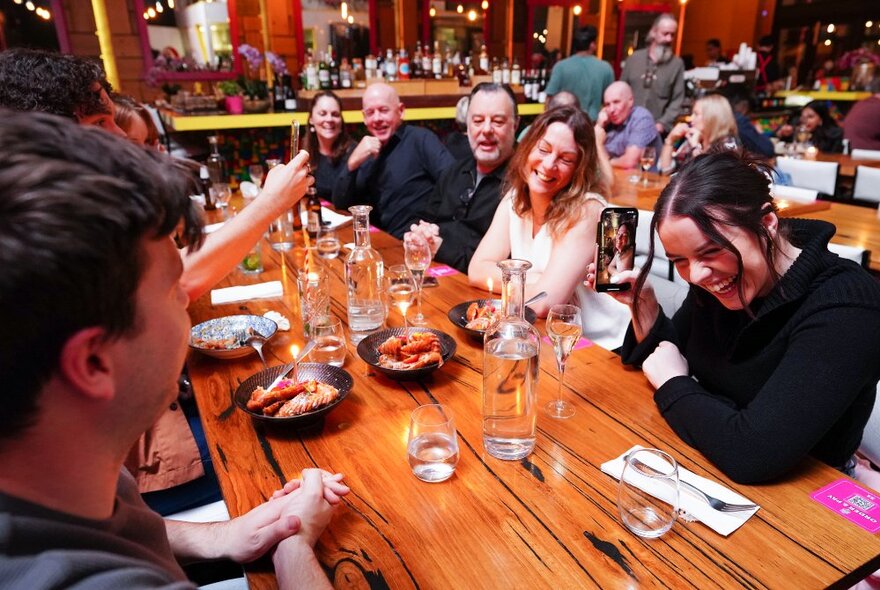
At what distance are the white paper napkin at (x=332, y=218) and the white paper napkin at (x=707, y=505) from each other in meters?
2.34

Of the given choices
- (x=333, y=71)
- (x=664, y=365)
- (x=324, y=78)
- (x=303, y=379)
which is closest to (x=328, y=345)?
(x=303, y=379)

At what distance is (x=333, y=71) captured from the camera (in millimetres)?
6172

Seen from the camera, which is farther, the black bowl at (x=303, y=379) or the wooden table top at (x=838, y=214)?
the wooden table top at (x=838, y=214)

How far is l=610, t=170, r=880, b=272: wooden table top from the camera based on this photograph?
2852mm

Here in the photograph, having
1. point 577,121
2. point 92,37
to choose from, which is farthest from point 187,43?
point 577,121

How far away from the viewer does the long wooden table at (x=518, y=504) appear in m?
0.90

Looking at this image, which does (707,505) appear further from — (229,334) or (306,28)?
(306,28)

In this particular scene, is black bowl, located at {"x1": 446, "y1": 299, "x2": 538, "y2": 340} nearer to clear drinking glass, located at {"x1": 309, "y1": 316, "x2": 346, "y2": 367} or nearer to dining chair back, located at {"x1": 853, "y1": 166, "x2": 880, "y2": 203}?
clear drinking glass, located at {"x1": 309, "y1": 316, "x2": 346, "y2": 367}

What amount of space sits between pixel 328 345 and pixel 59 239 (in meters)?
1.08

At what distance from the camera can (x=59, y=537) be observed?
58cm

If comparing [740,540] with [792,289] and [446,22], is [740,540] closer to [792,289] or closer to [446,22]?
[792,289]

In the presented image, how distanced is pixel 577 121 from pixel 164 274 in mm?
1844

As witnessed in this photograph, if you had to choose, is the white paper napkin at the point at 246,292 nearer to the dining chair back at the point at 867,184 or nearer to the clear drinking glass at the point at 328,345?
the clear drinking glass at the point at 328,345

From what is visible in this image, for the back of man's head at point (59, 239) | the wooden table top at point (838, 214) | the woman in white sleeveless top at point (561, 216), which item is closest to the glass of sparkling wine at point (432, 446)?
the back of man's head at point (59, 239)
